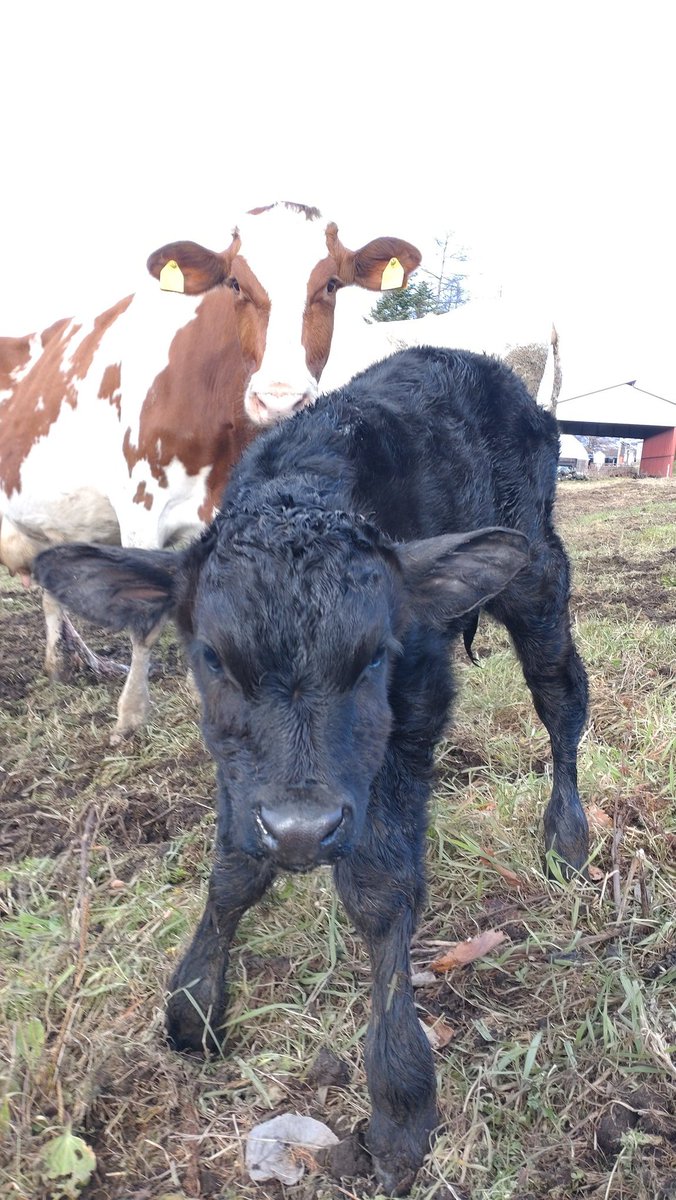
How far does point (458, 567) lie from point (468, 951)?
1.00 m

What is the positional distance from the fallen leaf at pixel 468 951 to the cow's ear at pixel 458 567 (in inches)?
34.2

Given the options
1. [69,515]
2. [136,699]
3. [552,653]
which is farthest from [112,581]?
[69,515]

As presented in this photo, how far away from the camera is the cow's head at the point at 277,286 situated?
3.95m

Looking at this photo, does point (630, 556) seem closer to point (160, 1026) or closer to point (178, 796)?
point (178, 796)

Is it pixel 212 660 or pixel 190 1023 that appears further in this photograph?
pixel 190 1023

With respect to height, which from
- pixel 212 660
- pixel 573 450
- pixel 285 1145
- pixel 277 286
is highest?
Result: pixel 277 286

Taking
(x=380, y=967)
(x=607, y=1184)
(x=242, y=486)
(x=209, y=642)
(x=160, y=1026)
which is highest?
(x=242, y=486)

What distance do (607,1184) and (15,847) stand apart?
2.24m

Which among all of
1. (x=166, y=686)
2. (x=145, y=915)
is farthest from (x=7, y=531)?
(x=145, y=915)

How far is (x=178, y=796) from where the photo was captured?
10.8ft

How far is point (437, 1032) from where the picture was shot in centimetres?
201

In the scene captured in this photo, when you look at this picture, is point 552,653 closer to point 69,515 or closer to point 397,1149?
point 397,1149

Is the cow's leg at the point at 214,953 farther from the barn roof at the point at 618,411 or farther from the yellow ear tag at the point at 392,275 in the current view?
the barn roof at the point at 618,411

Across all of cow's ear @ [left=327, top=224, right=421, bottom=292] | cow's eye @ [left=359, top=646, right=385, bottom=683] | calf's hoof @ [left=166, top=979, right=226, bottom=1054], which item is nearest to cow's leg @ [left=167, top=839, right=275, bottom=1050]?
calf's hoof @ [left=166, top=979, right=226, bottom=1054]
